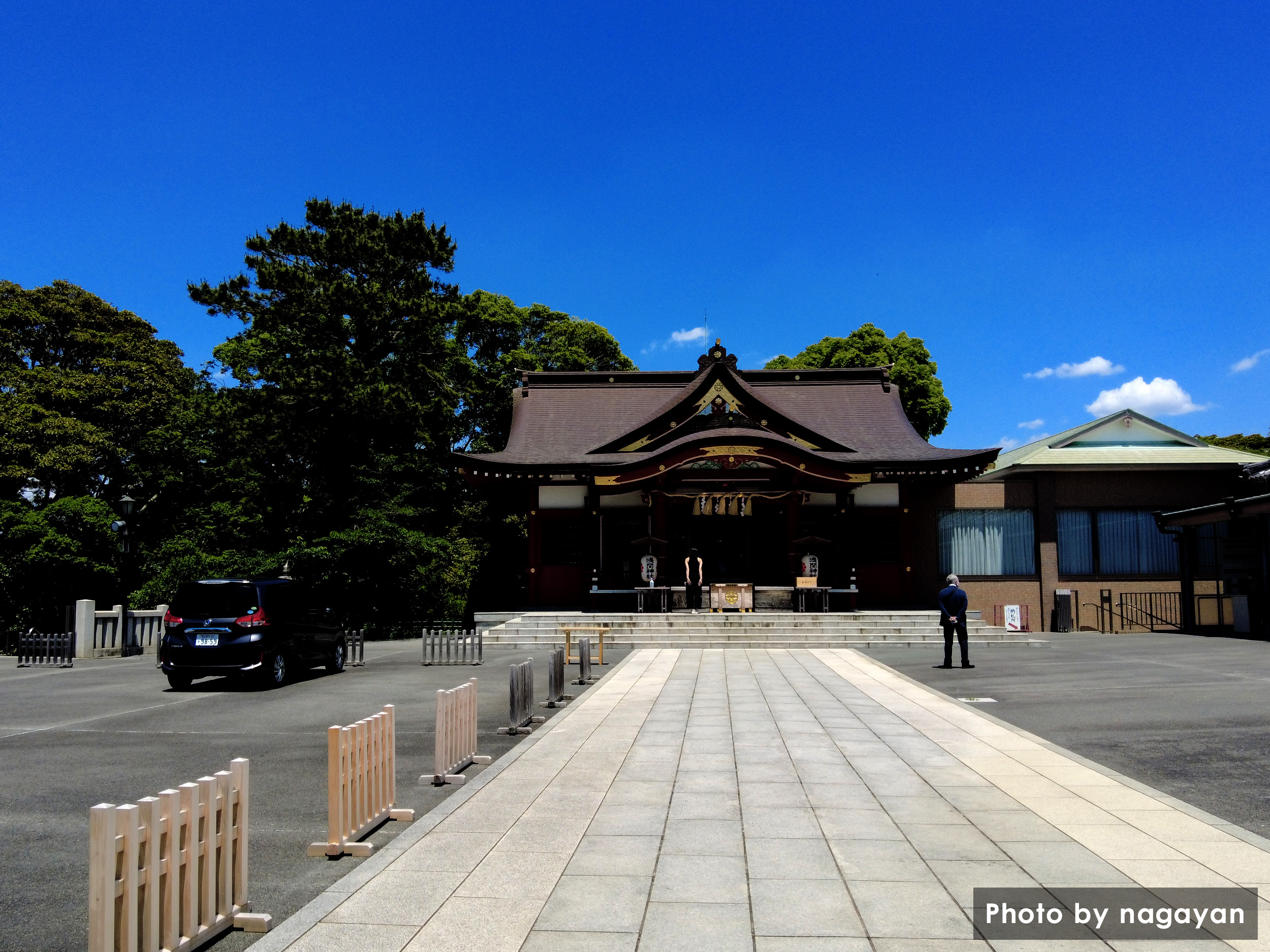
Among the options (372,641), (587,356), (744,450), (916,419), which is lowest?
(372,641)

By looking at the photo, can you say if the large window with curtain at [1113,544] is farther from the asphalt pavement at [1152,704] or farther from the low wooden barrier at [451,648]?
the low wooden barrier at [451,648]

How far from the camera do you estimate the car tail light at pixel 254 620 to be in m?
14.3

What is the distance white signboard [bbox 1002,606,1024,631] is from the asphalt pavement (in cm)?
574

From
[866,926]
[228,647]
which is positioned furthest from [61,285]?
[866,926]

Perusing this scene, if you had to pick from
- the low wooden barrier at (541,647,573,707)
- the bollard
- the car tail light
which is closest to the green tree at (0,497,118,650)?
the car tail light

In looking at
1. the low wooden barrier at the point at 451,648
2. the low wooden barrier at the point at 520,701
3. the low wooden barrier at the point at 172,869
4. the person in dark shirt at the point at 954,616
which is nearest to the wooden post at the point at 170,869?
the low wooden barrier at the point at 172,869

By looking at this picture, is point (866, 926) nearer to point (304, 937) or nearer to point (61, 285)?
point (304, 937)

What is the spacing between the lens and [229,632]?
14.3 metres

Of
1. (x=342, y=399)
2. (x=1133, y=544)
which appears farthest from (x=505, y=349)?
(x=1133, y=544)

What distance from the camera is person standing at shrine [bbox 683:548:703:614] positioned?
25.7m

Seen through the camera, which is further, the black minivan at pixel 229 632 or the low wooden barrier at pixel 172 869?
the black minivan at pixel 229 632

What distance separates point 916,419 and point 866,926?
39767 mm

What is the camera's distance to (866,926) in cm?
443

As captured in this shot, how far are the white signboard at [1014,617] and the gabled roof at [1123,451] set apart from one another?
3956mm
